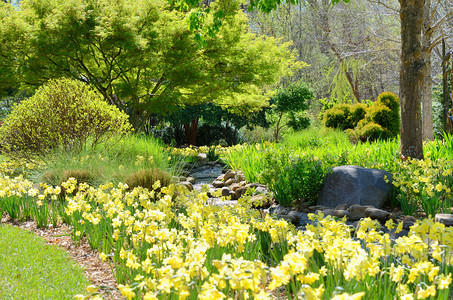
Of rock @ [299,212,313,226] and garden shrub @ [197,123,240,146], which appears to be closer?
rock @ [299,212,313,226]

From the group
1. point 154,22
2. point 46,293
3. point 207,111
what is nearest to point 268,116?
point 207,111

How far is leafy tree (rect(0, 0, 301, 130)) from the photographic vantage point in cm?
942

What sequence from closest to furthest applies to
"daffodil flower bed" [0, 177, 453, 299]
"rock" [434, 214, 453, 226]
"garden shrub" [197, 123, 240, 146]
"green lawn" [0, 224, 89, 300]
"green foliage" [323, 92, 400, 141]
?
"daffodil flower bed" [0, 177, 453, 299] < "green lawn" [0, 224, 89, 300] < "rock" [434, 214, 453, 226] < "green foliage" [323, 92, 400, 141] < "garden shrub" [197, 123, 240, 146]

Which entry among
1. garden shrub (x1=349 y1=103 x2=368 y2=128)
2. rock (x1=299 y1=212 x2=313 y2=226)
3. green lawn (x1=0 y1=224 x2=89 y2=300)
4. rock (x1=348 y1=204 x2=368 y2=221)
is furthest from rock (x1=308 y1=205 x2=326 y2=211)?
garden shrub (x1=349 y1=103 x2=368 y2=128)

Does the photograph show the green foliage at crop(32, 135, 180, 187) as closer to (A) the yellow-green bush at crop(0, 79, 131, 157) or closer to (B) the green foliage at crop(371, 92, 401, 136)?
(A) the yellow-green bush at crop(0, 79, 131, 157)

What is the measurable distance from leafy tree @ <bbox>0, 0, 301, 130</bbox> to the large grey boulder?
4.76 meters

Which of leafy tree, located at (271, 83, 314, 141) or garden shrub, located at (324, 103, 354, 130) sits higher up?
leafy tree, located at (271, 83, 314, 141)

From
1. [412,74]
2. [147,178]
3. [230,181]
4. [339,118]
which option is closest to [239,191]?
[230,181]

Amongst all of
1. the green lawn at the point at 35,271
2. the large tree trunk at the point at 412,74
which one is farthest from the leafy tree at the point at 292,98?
the green lawn at the point at 35,271

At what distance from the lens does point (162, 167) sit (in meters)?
6.62

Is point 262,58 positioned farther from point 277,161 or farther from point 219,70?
point 277,161

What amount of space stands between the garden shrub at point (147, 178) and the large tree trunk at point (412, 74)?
12.7 feet

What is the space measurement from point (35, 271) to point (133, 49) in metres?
7.31

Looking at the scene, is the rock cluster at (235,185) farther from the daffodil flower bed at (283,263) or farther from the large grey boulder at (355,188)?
the daffodil flower bed at (283,263)
